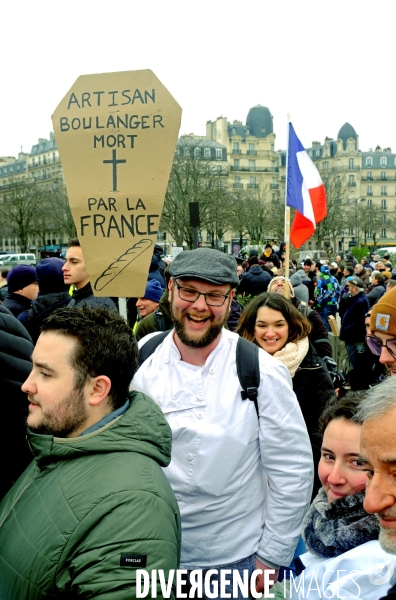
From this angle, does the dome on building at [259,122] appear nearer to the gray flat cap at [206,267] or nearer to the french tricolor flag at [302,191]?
the french tricolor flag at [302,191]

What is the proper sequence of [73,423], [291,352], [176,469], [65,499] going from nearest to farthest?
[65,499] → [73,423] → [176,469] → [291,352]

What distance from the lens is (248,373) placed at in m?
2.37

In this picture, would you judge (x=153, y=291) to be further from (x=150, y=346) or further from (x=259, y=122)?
(x=259, y=122)

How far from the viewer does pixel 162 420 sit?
1781 mm

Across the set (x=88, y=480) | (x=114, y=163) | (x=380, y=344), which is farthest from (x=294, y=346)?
(x=88, y=480)

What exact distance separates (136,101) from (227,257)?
3.62 ft

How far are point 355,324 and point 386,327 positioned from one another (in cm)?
627

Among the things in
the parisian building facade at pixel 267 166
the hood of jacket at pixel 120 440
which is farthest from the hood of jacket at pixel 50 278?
the parisian building facade at pixel 267 166

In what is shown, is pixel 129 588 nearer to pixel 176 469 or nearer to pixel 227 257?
pixel 176 469

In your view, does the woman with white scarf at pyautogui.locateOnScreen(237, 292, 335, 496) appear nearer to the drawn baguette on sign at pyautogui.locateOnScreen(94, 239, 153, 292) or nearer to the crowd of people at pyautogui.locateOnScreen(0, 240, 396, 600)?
the crowd of people at pyautogui.locateOnScreen(0, 240, 396, 600)

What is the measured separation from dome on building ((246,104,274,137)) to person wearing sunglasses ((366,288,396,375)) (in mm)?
94545

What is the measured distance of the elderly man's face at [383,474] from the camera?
1.27 meters

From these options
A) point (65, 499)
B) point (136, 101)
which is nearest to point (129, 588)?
point (65, 499)

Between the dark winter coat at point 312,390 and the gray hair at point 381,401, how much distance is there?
2.01 meters
